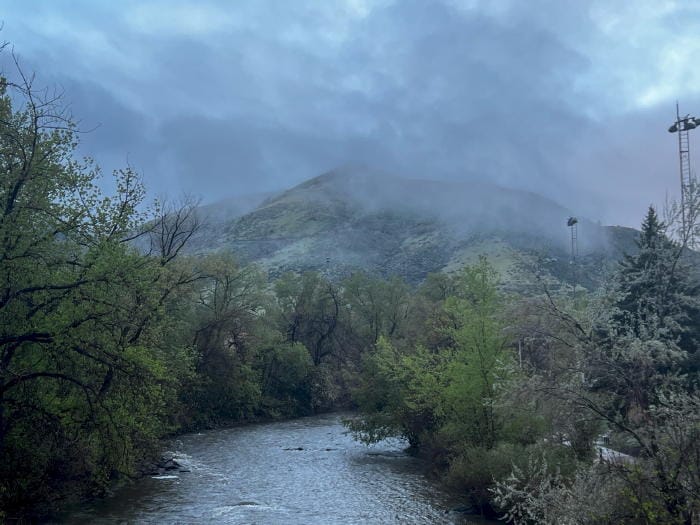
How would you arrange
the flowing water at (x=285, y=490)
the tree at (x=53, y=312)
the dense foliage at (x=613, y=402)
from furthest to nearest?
1. the flowing water at (x=285, y=490)
2. the tree at (x=53, y=312)
3. the dense foliage at (x=613, y=402)

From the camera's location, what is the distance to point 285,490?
27562mm

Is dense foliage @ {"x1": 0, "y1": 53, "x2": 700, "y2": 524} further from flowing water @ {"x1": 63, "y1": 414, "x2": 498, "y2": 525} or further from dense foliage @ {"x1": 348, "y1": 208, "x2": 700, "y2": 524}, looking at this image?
flowing water @ {"x1": 63, "y1": 414, "x2": 498, "y2": 525}

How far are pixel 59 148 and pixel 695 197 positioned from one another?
1687 centimetres

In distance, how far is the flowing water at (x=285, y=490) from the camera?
23016 mm

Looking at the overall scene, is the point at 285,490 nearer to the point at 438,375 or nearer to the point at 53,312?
the point at 438,375

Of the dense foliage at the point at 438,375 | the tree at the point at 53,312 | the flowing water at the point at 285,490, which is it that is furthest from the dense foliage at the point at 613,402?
the tree at the point at 53,312

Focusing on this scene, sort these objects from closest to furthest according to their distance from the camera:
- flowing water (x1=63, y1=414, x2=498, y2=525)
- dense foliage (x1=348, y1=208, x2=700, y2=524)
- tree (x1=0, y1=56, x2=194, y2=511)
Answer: dense foliage (x1=348, y1=208, x2=700, y2=524) < tree (x1=0, y1=56, x2=194, y2=511) < flowing water (x1=63, y1=414, x2=498, y2=525)

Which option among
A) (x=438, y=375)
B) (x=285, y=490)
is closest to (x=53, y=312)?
(x=285, y=490)

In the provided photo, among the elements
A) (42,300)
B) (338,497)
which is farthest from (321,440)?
(42,300)

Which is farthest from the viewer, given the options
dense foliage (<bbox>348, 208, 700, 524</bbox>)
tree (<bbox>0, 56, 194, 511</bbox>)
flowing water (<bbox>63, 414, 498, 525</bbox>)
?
flowing water (<bbox>63, 414, 498, 525</bbox>)

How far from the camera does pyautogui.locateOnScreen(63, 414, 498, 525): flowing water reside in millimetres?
23016

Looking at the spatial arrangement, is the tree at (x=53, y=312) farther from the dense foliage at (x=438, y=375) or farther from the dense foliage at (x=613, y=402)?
the dense foliage at (x=613, y=402)

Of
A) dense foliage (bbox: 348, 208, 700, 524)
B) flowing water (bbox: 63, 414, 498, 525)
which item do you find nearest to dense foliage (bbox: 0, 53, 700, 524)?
dense foliage (bbox: 348, 208, 700, 524)

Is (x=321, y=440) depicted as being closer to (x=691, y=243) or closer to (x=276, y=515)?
(x=276, y=515)
